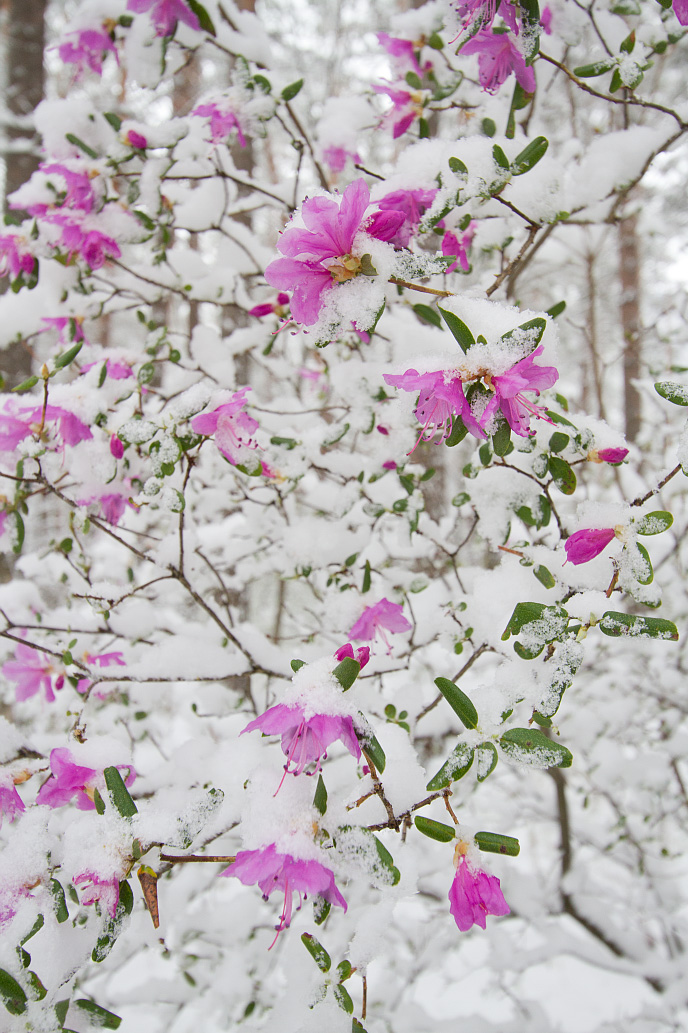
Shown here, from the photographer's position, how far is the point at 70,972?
78cm

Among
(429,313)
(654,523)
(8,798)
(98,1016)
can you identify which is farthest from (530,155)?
(98,1016)

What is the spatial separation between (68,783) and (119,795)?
5.0 inches

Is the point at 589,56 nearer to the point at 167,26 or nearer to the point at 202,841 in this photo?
the point at 167,26

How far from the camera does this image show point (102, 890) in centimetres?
72

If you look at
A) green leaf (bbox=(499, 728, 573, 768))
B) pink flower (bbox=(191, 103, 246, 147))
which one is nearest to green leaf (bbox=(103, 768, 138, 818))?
green leaf (bbox=(499, 728, 573, 768))

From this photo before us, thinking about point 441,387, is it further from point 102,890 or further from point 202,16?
point 202,16

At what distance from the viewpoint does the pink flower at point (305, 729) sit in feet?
2.10

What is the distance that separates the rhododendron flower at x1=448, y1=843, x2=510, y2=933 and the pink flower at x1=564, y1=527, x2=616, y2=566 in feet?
1.43

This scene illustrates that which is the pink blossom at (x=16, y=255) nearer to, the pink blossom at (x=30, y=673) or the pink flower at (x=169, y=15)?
the pink flower at (x=169, y=15)

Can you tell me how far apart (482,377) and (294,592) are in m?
3.37

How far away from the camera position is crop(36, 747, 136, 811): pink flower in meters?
0.82

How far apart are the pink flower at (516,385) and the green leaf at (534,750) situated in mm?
372

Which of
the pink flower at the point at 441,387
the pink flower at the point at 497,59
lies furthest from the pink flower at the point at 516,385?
the pink flower at the point at 497,59

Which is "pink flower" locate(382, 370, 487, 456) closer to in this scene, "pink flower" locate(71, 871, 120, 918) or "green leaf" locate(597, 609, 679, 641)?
"green leaf" locate(597, 609, 679, 641)
